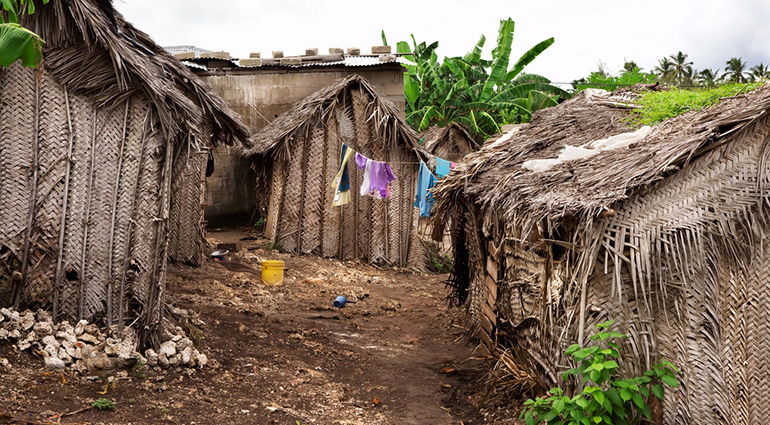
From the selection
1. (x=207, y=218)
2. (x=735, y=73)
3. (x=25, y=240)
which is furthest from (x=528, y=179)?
(x=735, y=73)

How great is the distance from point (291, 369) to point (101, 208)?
96.7 inches

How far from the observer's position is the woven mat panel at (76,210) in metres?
5.43

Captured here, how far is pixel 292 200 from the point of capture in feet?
41.7

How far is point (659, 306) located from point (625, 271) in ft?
1.05

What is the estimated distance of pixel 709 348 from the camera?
13.2 ft

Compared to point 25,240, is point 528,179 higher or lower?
higher

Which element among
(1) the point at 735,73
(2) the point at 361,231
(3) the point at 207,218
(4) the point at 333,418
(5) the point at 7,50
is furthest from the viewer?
(1) the point at 735,73

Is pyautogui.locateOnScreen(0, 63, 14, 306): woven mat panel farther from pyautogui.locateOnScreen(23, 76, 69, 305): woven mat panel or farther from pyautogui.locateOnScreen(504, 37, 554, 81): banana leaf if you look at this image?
pyautogui.locateOnScreen(504, 37, 554, 81): banana leaf

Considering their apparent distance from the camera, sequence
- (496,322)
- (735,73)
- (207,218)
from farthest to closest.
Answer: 1. (735,73)
2. (207,218)
3. (496,322)

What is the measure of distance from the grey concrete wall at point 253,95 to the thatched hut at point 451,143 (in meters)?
4.16

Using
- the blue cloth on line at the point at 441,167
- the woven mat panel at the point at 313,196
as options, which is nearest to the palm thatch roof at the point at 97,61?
the woven mat panel at the point at 313,196

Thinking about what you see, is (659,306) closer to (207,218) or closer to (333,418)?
(333,418)

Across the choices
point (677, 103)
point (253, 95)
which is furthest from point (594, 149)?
point (253, 95)

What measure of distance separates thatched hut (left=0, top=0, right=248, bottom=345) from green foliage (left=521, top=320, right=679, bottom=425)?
374 centimetres
